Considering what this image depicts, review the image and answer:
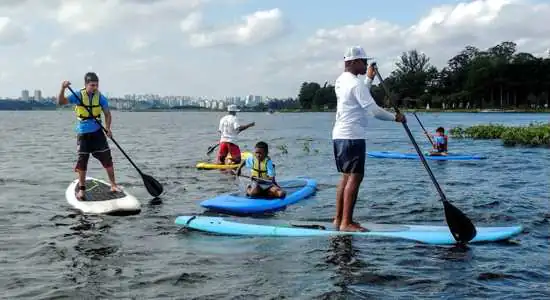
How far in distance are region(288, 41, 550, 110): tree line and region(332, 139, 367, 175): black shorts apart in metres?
89.9

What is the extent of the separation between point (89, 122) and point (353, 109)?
5061 millimetres

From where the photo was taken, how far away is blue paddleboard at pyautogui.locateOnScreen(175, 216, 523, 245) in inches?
324

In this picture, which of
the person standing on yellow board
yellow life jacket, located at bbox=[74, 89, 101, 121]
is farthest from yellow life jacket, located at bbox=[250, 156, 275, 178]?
the person standing on yellow board

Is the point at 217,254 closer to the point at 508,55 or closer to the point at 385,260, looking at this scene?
the point at 385,260

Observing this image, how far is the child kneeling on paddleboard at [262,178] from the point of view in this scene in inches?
445

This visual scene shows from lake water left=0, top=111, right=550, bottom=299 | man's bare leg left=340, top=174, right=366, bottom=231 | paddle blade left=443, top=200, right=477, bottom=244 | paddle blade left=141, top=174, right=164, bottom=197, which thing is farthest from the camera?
paddle blade left=141, top=174, right=164, bottom=197

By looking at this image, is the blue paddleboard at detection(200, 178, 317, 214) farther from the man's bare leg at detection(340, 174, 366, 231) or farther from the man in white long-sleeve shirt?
the man in white long-sleeve shirt

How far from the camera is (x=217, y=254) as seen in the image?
7816 mm

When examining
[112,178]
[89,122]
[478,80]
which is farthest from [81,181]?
[478,80]

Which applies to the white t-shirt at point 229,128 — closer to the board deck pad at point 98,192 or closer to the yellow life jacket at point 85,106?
the board deck pad at point 98,192

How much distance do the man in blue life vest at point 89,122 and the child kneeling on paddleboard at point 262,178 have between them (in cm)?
261

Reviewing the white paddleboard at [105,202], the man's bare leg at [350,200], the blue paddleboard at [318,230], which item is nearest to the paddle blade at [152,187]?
the white paddleboard at [105,202]

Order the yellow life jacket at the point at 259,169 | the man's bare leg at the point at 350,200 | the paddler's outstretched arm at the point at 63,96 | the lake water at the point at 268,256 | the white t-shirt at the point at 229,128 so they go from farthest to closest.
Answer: the white t-shirt at the point at 229,128 < the yellow life jacket at the point at 259,169 < the paddler's outstretched arm at the point at 63,96 < the man's bare leg at the point at 350,200 < the lake water at the point at 268,256

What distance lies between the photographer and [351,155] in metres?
8.02
